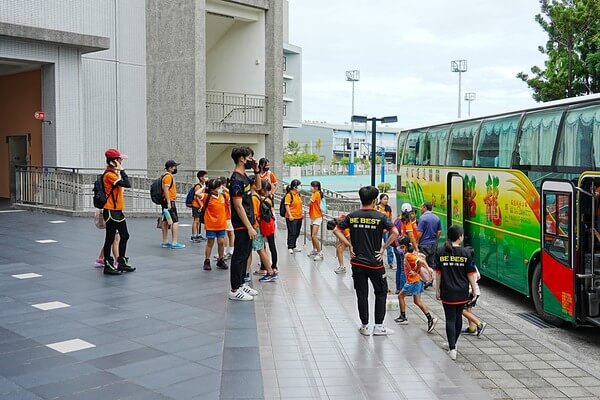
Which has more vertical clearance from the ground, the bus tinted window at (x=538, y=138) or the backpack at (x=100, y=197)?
the bus tinted window at (x=538, y=138)

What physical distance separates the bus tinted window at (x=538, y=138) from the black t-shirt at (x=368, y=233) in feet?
12.3

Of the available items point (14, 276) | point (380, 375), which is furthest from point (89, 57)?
point (380, 375)

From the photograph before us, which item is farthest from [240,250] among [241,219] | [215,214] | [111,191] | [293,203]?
[293,203]

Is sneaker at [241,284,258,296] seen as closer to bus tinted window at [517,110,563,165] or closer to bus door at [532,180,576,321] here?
bus door at [532,180,576,321]

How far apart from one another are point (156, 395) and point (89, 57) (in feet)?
65.1

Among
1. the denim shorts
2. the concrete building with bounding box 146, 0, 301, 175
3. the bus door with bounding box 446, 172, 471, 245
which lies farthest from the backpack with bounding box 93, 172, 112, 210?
the concrete building with bounding box 146, 0, 301, 175

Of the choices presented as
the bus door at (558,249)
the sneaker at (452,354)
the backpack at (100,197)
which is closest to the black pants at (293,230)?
the backpack at (100,197)

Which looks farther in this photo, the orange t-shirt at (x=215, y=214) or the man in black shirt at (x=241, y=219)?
the orange t-shirt at (x=215, y=214)

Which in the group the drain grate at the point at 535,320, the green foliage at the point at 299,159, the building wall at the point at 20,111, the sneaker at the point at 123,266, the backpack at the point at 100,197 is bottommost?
the drain grate at the point at 535,320

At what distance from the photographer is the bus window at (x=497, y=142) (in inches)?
437

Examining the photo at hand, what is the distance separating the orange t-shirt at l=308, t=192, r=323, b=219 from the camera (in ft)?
44.4

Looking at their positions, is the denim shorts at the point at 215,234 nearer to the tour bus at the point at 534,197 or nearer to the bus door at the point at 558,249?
the tour bus at the point at 534,197

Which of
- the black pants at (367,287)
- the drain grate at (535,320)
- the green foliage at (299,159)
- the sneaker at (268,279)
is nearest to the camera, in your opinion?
the black pants at (367,287)

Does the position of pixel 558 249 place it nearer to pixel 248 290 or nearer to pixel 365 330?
pixel 365 330
